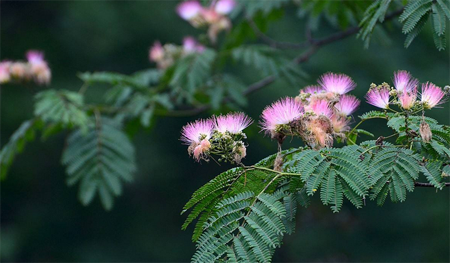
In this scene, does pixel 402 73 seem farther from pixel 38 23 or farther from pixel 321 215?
pixel 38 23

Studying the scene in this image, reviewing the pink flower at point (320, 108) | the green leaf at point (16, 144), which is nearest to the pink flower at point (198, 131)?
the pink flower at point (320, 108)

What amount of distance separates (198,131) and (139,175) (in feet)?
41.2

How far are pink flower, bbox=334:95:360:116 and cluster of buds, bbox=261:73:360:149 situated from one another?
2 cm

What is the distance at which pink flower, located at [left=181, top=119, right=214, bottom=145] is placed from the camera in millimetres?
1972

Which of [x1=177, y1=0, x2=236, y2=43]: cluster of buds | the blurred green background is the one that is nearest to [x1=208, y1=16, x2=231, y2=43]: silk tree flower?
[x1=177, y1=0, x2=236, y2=43]: cluster of buds

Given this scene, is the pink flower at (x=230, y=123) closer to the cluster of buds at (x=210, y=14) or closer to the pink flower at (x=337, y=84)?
the pink flower at (x=337, y=84)

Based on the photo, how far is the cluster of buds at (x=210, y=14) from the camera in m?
5.43

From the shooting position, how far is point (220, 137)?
76.9 inches

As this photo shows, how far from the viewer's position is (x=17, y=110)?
13305 millimetres

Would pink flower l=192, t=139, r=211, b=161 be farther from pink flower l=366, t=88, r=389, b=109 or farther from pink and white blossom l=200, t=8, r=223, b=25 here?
pink and white blossom l=200, t=8, r=223, b=25

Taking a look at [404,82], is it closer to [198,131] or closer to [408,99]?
[408,99]

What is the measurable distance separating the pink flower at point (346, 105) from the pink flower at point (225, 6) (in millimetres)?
3370

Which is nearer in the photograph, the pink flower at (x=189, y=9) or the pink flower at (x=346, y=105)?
the pink flower at (x=346, y=105)

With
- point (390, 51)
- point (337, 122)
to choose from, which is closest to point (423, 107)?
point (337, 122)
